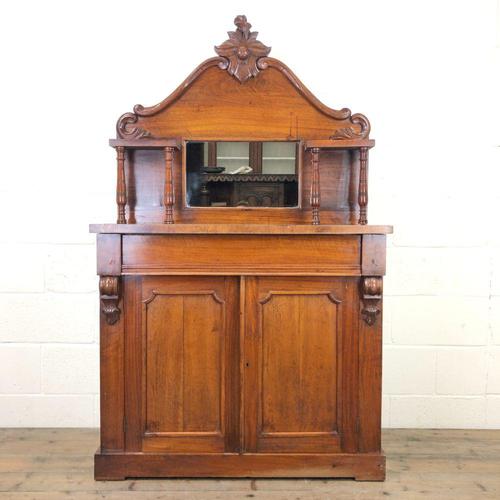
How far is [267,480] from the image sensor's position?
2.35 m

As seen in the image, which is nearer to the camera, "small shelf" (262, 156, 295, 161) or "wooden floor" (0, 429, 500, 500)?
"wooden floor" (0, 429, 500, 500)

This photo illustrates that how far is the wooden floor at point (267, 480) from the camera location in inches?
87.3

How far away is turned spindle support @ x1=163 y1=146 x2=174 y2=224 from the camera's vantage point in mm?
2357

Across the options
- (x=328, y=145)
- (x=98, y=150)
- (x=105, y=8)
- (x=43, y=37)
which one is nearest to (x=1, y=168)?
(x=98, y=150)

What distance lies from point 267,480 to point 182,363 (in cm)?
Answer: 57

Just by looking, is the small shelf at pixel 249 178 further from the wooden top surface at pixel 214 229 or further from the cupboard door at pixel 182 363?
the cupboard door at pixel 182 363

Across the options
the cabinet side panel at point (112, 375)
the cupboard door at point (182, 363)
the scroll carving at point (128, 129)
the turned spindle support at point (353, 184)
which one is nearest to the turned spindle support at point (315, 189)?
the turned spindle support at point (353, 184)

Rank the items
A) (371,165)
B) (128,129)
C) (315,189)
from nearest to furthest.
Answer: (315,189) → (128,129) → (371,165)

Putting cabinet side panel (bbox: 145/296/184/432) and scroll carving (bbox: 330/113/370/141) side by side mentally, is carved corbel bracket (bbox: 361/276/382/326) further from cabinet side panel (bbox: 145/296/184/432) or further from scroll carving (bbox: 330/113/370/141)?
cabinet side panel (bbox: 145/296/184/432)

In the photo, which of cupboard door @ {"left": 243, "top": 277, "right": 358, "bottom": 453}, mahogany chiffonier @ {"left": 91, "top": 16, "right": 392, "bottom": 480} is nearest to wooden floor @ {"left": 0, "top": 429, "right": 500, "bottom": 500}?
mahogany chiffonier @ {"left": 91, "top": 16, "right": 392, "bottom": 480}

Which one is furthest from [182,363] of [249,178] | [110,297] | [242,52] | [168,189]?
[242,52]

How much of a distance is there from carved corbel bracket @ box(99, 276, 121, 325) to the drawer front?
0.06m

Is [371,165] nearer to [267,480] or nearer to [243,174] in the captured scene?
[243,174]

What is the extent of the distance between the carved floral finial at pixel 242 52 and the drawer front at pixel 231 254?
727 mm
